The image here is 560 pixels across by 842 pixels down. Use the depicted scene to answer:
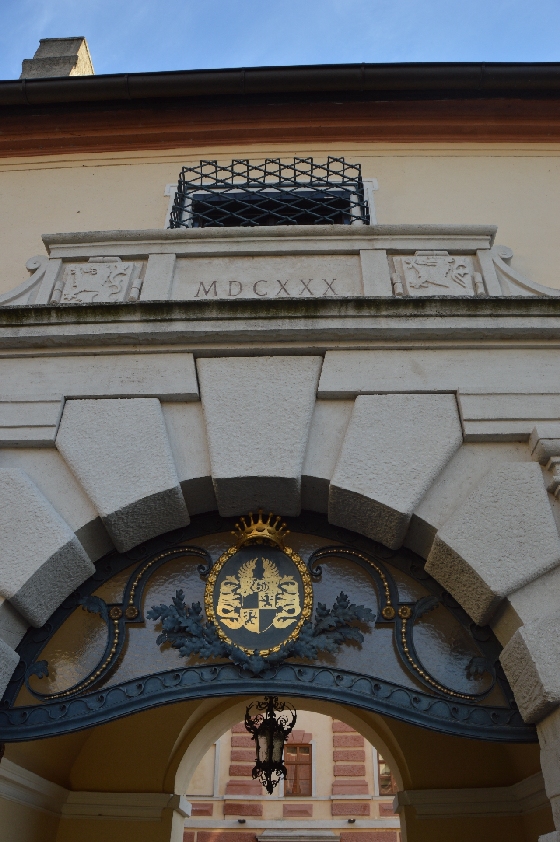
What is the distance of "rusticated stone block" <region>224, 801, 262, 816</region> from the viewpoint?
1247cm

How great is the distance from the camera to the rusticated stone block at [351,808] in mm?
12664

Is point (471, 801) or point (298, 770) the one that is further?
point (298, 770)

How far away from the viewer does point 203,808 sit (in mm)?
12453

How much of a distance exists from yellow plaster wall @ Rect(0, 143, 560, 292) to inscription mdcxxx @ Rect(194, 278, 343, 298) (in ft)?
3.72

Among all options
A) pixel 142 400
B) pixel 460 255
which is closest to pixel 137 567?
pixel 142 400

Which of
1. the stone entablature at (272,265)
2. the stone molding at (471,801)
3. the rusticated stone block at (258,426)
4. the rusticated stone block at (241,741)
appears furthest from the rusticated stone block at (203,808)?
the stone entablature at (272,265)

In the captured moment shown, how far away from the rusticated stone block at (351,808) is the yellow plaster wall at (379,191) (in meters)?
11.5

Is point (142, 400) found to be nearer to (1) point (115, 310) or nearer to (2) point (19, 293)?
(1) point (115, 310)

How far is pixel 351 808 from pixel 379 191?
461 inches

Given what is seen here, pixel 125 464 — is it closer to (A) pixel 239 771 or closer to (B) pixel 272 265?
(B) pixel 272 265

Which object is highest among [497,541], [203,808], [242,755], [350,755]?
[350,755]

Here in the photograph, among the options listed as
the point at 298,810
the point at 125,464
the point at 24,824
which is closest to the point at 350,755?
the point at 298,810

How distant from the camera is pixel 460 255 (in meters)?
4.32

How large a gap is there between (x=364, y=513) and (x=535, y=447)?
927 millimetres
